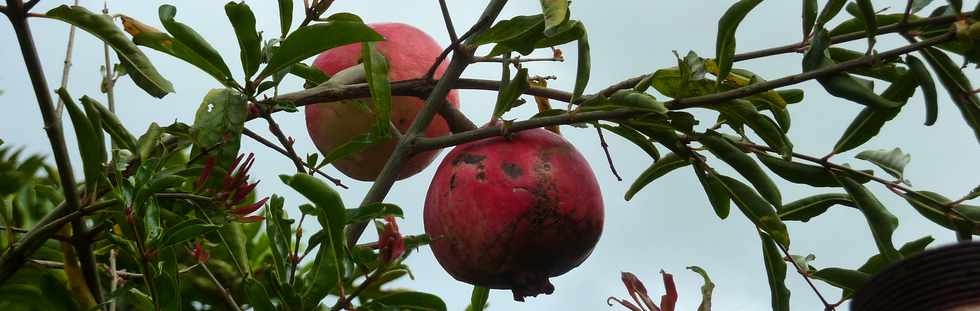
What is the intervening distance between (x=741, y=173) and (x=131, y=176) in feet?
2.72

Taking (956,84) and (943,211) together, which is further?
(943,211)

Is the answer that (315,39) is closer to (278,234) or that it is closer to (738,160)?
(278,234)

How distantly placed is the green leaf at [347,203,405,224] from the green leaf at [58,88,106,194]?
331 mm

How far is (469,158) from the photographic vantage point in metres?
1.66

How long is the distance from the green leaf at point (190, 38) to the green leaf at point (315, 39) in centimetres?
6

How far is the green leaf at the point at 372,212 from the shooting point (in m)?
1.47

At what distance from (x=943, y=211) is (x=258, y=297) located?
3.08 ft

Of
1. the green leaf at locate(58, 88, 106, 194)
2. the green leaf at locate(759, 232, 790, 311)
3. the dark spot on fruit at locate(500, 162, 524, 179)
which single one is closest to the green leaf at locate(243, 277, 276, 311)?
the green leaf at locate(58, 88, 106, 194)

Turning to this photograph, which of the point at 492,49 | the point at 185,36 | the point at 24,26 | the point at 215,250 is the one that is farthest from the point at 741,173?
the point at 215,250

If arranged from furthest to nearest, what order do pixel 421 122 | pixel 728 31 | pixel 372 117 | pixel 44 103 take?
pixel 372 117 < pixel 421 122 < pixel 728 31 < pixel 44 103

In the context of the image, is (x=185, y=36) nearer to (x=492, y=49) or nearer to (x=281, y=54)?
(x=281, y=54)

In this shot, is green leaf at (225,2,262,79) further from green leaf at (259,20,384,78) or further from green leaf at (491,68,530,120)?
green leaf at (491,68,530,120)

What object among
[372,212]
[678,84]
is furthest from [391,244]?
[678,84]

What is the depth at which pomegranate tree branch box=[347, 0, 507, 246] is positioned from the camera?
159 cm
